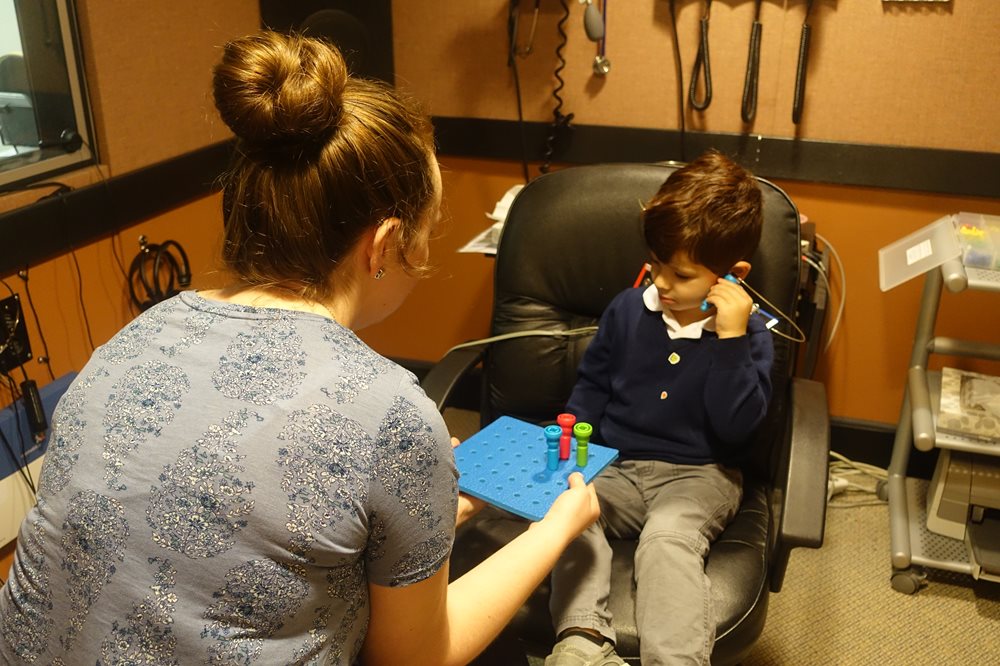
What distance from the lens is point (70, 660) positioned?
0.83 metres

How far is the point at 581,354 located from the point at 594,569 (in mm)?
524

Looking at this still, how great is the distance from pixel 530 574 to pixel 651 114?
1.48 metres

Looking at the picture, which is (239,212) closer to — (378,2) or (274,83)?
(274,83)

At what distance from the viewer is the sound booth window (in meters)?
1.83

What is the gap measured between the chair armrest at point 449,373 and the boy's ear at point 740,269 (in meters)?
0.51

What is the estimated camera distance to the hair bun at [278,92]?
834 millimetres

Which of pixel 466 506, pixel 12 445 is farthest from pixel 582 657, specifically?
pixel 12 445

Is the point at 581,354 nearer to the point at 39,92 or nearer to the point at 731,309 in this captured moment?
the point at 731,309

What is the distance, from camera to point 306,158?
0.86 meters

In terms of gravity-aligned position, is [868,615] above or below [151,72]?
below

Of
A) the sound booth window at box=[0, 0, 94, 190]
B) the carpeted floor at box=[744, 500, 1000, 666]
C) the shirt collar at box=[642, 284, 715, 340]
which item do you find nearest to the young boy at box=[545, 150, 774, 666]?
the shirt collar at box=[642, 284, 715, 340]

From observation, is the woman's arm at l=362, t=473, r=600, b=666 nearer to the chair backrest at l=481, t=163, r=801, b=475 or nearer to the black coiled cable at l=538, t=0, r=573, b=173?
the chair backrest at l=481, t=163, r=801, b=475

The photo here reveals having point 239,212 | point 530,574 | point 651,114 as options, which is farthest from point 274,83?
point 651,114

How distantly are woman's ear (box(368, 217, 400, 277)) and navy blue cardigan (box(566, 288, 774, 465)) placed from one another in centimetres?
77
